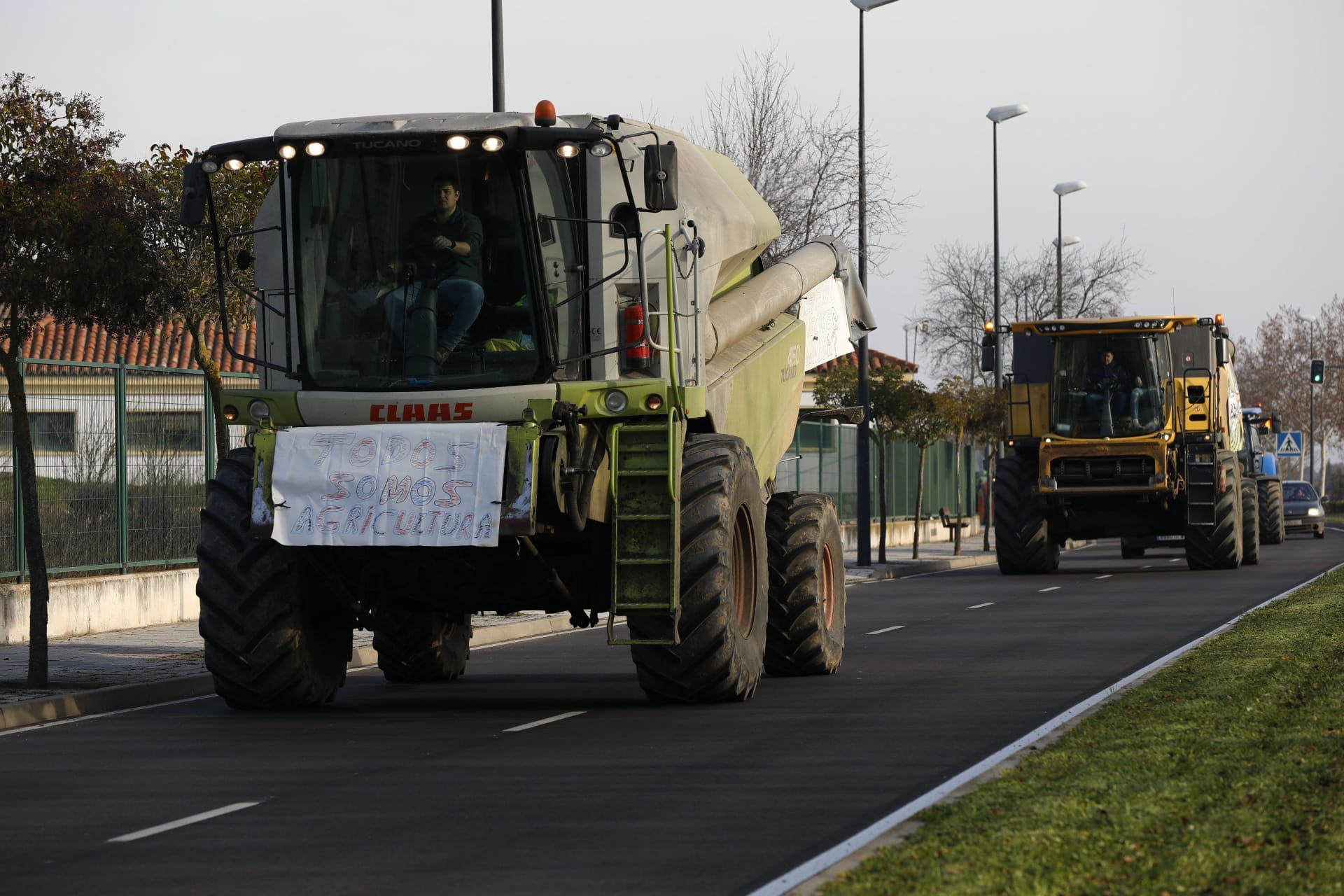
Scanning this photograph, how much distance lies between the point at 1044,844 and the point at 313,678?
7.16m

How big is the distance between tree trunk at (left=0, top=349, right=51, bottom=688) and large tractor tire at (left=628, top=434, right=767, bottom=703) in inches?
182

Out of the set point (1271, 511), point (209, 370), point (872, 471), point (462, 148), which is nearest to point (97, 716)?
point (462, 148)

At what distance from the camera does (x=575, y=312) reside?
13.1 meters

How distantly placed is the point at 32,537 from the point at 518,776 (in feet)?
20.4

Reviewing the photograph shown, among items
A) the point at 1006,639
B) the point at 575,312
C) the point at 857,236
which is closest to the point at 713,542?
the point at 575,312

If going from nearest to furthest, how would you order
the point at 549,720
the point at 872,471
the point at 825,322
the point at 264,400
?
1. the point at 549,720
2. the point at 264,400
3. the point at 825,322
4. the point at 872,471

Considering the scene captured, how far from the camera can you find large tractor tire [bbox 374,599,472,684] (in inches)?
616

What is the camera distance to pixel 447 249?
12984 mm

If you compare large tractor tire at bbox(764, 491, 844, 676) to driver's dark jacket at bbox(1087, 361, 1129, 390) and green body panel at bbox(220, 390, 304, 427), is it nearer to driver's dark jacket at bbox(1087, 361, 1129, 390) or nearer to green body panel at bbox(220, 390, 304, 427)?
green body panel at bbox(220, 390, 304, 427)

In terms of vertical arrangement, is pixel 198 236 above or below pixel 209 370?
above

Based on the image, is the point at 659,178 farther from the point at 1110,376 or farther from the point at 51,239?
the point at 1110,376

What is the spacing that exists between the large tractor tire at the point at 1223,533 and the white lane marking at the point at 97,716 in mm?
19237

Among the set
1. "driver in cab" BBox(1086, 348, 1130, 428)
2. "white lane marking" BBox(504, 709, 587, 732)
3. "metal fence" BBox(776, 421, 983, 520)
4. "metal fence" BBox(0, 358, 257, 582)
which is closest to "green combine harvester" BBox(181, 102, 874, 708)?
"white lane marking" BBox(504, 709, 587, 732)

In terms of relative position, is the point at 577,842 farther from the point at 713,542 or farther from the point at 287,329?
the point at 287,329
